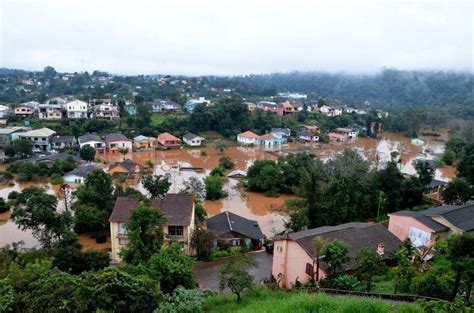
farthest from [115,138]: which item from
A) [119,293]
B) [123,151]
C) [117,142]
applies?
[119,293]

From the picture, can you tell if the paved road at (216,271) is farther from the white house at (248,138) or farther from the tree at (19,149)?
the white house at (248,138)

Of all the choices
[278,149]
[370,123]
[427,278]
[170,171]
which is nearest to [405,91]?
[370,123]

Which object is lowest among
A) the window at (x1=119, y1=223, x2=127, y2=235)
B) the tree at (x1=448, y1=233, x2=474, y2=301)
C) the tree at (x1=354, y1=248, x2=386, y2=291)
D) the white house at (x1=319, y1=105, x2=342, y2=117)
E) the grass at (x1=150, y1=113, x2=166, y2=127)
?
the grass at (x1=150, y1=113, x2=166, y2=127)

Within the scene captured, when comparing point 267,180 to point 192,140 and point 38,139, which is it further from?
point 38,139

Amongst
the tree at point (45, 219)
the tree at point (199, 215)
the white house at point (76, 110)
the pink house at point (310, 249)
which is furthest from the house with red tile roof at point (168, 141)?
the pink house at point (310, 249)

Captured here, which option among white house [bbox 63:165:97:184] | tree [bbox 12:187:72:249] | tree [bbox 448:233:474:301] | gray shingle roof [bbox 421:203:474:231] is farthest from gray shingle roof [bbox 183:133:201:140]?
tree [bbox 448:233:474:301]

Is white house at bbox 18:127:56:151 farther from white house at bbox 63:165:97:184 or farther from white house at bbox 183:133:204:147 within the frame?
white house at bbox 183:133:204:147

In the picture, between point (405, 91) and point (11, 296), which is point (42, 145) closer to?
point (11, 296)
